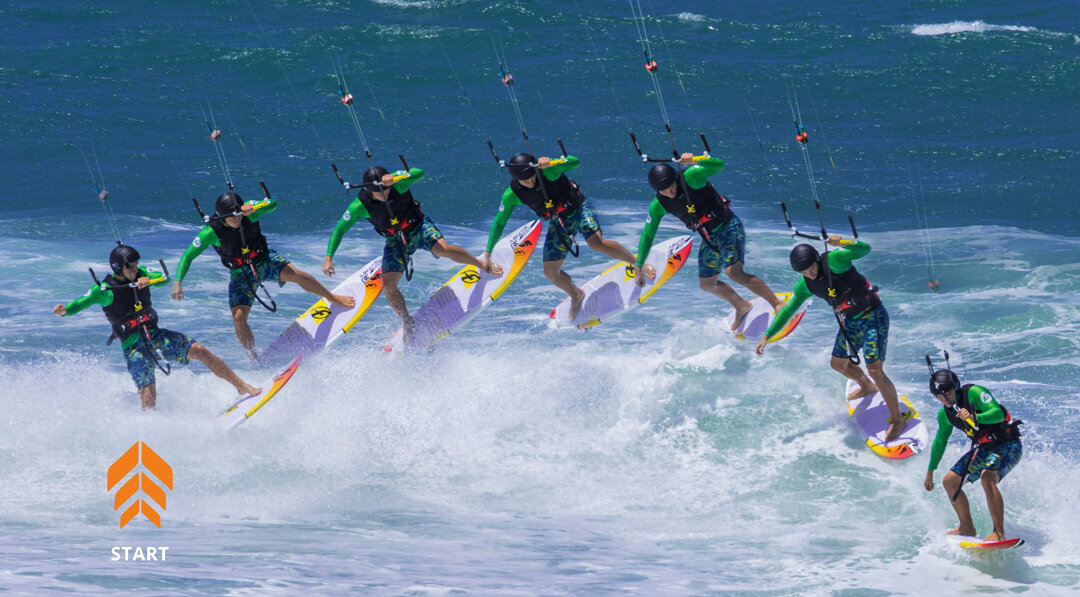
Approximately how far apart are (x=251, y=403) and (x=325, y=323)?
1.67m

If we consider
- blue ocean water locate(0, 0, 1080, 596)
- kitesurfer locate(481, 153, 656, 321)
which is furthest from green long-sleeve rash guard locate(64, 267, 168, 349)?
kitesurfer locate(481, 153, 656, 321)

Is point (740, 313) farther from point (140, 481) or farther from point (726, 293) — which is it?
point (140, 481)

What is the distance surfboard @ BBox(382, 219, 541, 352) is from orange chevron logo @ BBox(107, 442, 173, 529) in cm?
298

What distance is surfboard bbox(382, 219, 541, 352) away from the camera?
12.9 m

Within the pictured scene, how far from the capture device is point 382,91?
2442cm

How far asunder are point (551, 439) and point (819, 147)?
12647mm

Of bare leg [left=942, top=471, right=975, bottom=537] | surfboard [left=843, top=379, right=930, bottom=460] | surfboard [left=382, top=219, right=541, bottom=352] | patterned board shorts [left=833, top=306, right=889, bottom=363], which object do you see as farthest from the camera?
surfboard [left=382, top=219, right=541, bottom=352]

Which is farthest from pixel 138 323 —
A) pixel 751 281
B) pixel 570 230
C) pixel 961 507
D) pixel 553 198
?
pixel 961 507

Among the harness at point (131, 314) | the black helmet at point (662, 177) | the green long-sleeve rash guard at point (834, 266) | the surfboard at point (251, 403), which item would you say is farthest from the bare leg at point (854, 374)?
the harness at point (131, 314)

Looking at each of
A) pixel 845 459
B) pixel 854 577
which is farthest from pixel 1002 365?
pixel 854 577

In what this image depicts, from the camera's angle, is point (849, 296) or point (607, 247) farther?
point (607, 247)

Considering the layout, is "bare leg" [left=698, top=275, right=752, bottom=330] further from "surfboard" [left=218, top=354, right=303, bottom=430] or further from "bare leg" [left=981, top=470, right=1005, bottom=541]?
"surfboard" [left=218, top=354, right=303, bottom=430]

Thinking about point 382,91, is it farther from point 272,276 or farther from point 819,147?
point 272,276

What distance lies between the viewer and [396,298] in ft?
40.8
